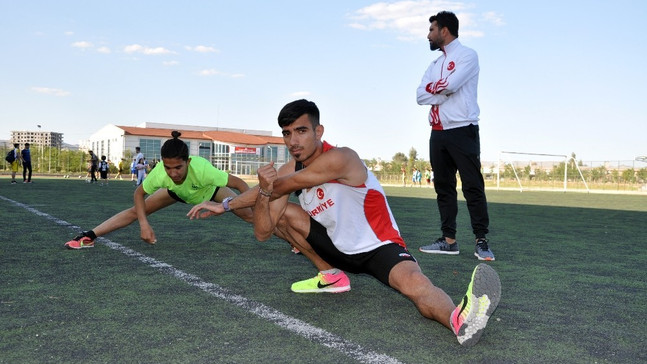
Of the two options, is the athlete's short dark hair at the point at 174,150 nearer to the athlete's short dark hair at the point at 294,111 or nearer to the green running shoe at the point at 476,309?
the athlete's short dark hair at the point at 294,111

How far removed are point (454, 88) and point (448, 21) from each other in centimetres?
71

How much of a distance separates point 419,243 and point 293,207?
3116 millimetres

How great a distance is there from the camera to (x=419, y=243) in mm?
6371

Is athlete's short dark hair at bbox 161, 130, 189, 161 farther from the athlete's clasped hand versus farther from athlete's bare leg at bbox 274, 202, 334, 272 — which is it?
athlete's bare leg at bbox 274, 202, 334, 272

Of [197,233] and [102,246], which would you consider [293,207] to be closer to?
[102,246]

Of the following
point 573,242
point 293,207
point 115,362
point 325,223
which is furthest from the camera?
Answer: point 573,242

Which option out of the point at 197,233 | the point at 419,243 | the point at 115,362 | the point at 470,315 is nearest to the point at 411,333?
the point at 470,315

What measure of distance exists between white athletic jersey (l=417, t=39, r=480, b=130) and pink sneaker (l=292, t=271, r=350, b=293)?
2.30m

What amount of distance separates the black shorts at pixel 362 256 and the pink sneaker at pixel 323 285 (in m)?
0.13

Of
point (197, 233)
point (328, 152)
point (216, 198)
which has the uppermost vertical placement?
point (328, 152)

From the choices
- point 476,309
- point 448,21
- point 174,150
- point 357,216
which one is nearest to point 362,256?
point 357,216

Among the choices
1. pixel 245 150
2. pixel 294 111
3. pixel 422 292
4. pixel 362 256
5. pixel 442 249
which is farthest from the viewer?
pixel 245 150

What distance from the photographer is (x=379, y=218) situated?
3227mm

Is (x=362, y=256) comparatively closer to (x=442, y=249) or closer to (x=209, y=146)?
(x=442, y=249)
